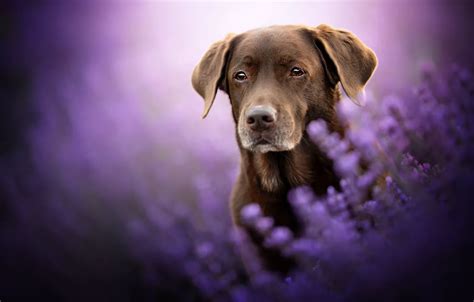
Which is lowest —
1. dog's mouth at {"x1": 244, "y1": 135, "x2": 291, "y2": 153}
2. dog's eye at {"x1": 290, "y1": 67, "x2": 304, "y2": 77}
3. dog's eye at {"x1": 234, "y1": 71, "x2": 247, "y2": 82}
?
dog's mouth at {"x1": 244, "y1": 135, "x2": 291, "y2": 153}

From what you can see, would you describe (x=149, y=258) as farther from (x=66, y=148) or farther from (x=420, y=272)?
(x=420, y=272)

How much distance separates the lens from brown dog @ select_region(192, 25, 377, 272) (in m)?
2.38

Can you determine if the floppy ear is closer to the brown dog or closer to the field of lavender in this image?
the brown dog

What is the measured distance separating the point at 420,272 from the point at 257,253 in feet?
4.87

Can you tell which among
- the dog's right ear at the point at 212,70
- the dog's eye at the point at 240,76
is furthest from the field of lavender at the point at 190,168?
the dog's right ear at the point at 212,70

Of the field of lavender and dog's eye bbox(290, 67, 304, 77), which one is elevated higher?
dog's eye bbox(290, 67, 304, 77)

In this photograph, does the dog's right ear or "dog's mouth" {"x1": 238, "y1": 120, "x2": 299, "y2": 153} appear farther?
the dog's right ear

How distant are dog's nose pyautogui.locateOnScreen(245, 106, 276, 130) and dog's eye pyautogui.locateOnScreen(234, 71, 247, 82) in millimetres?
358

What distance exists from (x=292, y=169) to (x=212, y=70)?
0.72 m

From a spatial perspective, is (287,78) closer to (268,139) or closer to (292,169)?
(268,139)

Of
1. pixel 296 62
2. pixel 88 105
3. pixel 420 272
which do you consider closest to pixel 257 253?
pixel 296 62

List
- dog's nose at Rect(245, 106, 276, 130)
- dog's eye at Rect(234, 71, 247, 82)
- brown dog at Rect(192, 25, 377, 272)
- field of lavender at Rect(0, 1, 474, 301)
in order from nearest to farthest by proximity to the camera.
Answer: field of lavender at Rect(0, 1, 474, 301) < dog's nose at Rect(245, 106, 276, 130) < brown dog at Rect(192, 25, 377, 272) < dog's eye at Rect(234, 71, 247, 82)

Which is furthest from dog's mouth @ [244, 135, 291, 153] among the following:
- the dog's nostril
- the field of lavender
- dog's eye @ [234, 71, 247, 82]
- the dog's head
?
dog's eye @ [234, 71, 247, 82]

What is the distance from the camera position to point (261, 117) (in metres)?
2.28
